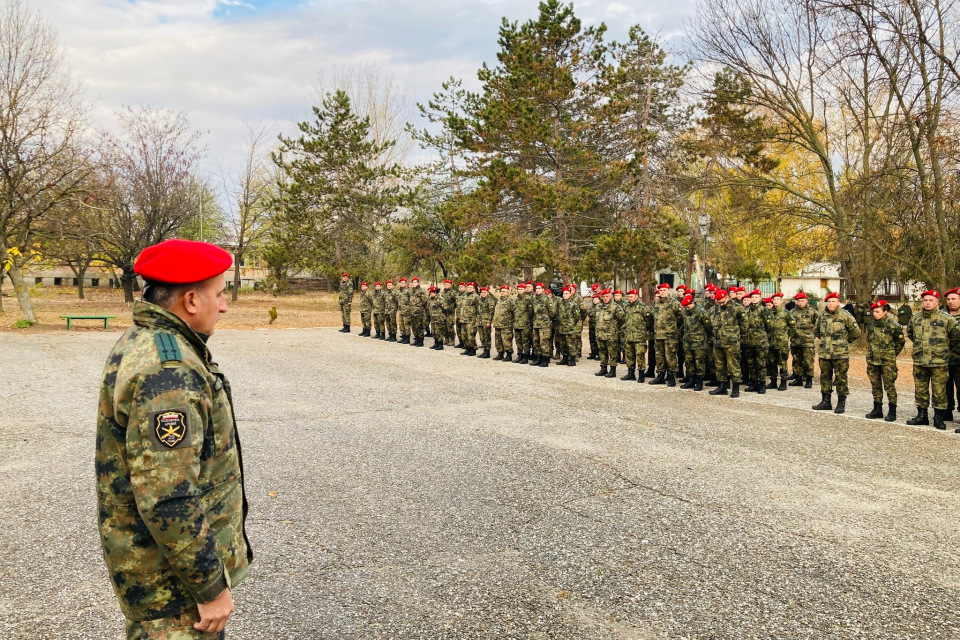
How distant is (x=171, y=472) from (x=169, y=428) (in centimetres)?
13

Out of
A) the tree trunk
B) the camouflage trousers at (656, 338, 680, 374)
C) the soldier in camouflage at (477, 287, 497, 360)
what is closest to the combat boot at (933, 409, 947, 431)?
the camouflage trousers at (656, 338, 680, 374)

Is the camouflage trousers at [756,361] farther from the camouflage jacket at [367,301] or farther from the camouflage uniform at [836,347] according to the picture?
the camouflage jacket at [367,301]

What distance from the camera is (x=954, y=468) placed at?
21.8 feet

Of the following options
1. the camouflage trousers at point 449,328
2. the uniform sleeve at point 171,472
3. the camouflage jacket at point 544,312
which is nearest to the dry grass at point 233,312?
the camouflage trousers at point 449,328

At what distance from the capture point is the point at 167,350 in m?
1.94

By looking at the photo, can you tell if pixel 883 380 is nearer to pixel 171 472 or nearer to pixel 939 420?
pixel 939 420

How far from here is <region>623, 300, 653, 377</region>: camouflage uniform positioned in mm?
12891

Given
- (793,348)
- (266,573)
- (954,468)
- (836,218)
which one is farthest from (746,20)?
(266,573)

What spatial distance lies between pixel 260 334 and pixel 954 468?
18135mm

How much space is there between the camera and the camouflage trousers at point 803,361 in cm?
1286

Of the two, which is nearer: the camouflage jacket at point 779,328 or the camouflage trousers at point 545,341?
the camouflage jacket at point 779,328

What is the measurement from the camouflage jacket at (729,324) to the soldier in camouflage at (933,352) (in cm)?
276

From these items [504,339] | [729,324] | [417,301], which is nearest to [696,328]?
[729,324]

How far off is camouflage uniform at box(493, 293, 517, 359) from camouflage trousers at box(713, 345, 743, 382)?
5.38 meters
